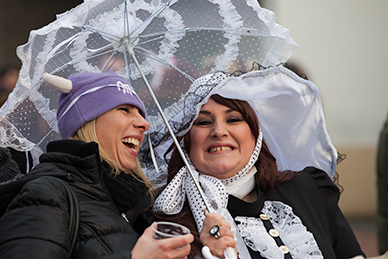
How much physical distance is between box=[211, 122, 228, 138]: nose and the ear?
0.82m

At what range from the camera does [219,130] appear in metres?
2.93

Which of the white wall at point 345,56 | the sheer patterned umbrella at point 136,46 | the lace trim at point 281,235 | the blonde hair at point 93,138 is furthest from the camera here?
the white wall at point 345,56

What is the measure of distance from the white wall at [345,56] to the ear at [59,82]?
581 centimetres

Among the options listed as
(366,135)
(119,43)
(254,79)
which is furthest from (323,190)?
(366,135)

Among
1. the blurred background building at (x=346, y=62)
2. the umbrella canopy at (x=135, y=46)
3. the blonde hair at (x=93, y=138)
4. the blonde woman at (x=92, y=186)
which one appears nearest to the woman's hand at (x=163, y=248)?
the blonde woman at (x=92, y=186)

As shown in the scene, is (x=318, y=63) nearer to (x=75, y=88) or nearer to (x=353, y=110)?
(x=353, y=110)

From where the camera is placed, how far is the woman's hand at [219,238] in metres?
2.27

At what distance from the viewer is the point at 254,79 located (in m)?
2.94

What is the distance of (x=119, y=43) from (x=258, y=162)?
3.61 ft

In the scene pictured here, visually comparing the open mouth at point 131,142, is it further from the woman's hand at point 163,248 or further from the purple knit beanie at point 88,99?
the woman's hand at point 163,248

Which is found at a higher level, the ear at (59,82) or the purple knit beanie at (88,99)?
the ear at (59,82)

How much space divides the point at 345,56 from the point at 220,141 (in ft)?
21.1

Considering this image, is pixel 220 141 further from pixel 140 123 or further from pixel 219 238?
pixel 219 238

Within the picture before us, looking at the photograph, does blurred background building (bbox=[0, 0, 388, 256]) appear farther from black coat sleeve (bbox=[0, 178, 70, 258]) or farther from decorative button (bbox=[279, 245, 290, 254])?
black coat sleeve (bbox=[0, 178, 70, 258])
